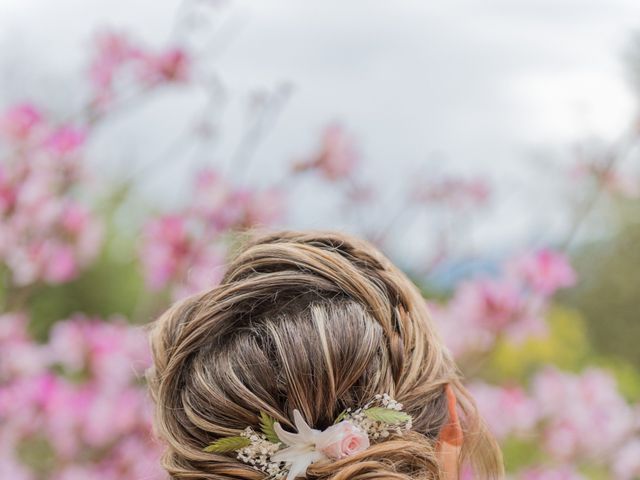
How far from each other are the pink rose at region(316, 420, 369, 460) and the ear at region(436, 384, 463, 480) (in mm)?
179

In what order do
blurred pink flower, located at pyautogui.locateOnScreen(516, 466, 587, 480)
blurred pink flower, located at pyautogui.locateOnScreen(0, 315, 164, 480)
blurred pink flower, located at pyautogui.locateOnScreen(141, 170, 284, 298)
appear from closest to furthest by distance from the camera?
1. blurred pink flower, located at pyautogui.locateOnScreen(0, 315, 164, 480)
2. blurred pink flower, located at pyautogui.locateOnScreen(141, 170, 284, 298)
3. blurred pink flower, located at pyautogui.locateOnScreen(516, 466, 587, 480)

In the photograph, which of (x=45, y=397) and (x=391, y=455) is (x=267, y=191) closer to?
(x=45, y=397)

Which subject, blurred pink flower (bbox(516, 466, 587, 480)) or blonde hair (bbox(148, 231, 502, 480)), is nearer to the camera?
blonde hair (bbox(148, 231, 502, 480))

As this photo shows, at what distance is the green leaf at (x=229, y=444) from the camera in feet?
3.30

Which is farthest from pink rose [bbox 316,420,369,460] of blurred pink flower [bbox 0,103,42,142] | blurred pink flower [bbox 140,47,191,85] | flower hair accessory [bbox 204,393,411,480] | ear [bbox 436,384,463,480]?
blurred pink flower [bbox 140,47,191,85]

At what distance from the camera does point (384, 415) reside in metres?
Result: 1.00

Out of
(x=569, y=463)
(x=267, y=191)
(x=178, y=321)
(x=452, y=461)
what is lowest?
(x=569, y=463)

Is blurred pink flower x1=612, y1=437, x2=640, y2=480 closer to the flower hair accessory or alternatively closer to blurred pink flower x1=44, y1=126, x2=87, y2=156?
blurred pink flower x1=44, y1=126, x2=87, y2=156

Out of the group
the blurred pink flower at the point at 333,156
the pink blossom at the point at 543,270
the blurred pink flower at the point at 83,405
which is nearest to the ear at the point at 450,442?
the blurred pink flower at the point at 83,405

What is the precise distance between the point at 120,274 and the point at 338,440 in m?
5.03

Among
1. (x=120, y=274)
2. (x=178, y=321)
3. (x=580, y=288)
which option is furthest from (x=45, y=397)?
(x=580, y=288)

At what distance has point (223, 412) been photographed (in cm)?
103

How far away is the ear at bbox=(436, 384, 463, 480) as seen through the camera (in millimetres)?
1152

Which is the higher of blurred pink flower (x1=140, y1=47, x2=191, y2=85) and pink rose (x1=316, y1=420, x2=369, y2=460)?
blurred pink flower (x1=140, y1=47, x2=191, y2=85)
